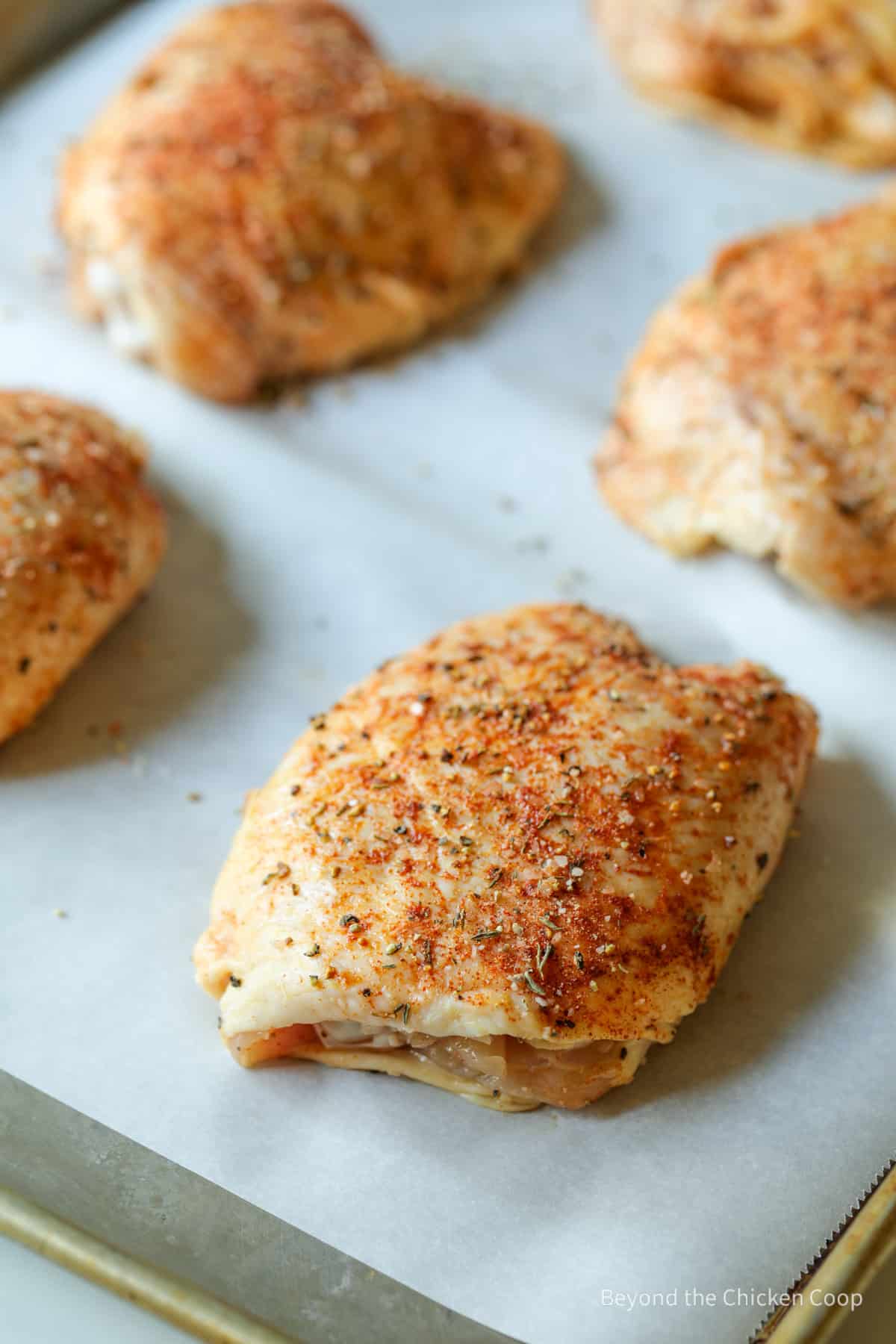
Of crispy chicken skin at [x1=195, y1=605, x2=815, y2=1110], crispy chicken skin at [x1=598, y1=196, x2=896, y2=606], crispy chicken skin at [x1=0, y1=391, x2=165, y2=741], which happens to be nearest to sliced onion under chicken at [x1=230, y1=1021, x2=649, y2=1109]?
crispy chicken skin at [x1=195, y1=605, x2=815, y2=1110]

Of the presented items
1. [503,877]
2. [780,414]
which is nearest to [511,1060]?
[503,877]

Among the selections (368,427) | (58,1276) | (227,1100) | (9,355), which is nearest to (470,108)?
(368,427)

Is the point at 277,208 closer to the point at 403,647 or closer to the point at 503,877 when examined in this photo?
the point at 403,647

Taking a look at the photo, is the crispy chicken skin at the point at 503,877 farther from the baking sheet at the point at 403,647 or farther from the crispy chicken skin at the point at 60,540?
the crispy chicken skin at the point at 60,540

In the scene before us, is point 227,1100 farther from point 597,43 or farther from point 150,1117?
point 597,43

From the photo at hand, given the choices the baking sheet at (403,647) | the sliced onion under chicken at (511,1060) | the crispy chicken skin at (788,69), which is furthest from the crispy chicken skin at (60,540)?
the crispy chicken skin at (788,69)

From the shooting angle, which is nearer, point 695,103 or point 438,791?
point 438,791
